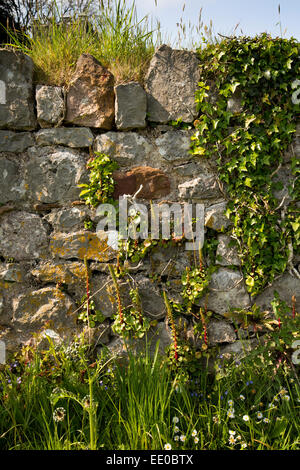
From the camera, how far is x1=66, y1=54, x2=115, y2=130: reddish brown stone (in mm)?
2354

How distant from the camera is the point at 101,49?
2.54m

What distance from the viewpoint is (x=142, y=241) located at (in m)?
2.36

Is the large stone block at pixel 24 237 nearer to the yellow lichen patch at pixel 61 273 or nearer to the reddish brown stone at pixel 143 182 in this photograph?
the yellow lichen patch at pixel 61 273

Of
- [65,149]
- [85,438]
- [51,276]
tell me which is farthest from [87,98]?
[85,438]

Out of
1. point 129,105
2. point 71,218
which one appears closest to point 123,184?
point 71,218

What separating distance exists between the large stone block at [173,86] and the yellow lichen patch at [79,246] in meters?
0.90

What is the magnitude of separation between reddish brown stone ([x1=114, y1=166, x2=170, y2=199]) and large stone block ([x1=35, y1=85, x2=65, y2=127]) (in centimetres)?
54

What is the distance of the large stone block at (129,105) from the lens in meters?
2.34

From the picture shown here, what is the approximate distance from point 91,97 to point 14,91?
1.63 ft

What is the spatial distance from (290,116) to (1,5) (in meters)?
5.50

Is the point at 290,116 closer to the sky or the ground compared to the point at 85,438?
closer to the sky

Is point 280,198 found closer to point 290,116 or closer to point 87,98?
point 290,116

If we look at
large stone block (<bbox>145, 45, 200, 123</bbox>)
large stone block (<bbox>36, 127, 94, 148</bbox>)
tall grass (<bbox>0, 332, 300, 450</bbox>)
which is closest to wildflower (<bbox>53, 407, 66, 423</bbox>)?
tall grass (<bbox>0, 332, 300, 450</bbox>)

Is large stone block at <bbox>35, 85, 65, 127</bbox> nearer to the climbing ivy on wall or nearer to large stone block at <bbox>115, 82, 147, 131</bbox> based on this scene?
large stone block at <bbox>115, 82, 147, 131</bbox>
